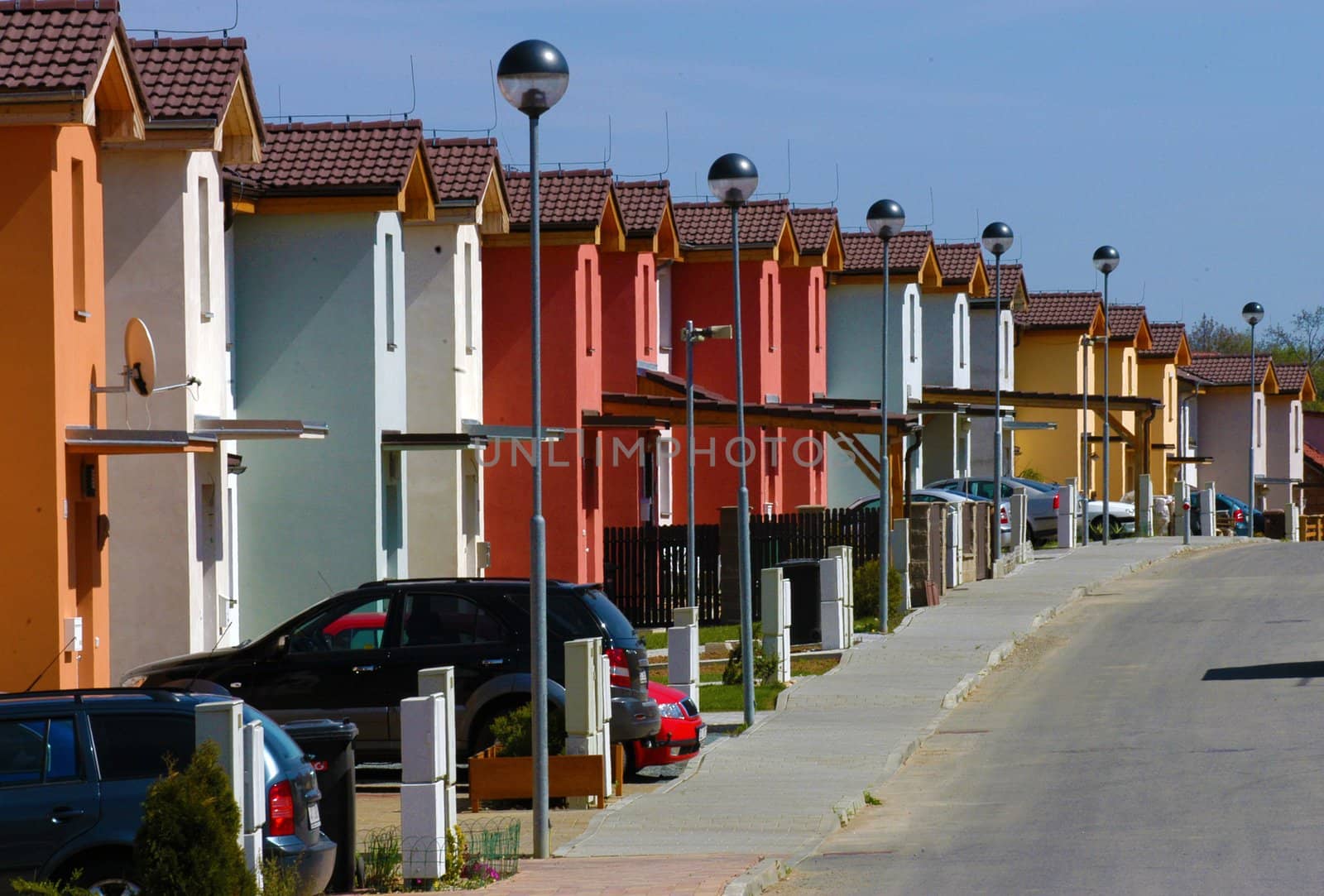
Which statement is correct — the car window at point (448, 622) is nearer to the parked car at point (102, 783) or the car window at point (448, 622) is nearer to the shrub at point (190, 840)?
the parked car at point (102, 783)

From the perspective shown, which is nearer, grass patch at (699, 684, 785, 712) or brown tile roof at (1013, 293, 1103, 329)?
grass patch at (699, 684, 785, 712)

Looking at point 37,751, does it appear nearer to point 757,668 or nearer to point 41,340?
point 41,340

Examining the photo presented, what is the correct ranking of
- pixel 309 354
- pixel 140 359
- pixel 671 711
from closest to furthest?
pixel 671 711 < pixel 140 359 < pixel 309 354

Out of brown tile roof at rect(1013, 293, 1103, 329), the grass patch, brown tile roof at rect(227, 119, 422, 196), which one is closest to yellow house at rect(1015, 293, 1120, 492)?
brown tile roof at rect(1013, 293, 1103, 329)

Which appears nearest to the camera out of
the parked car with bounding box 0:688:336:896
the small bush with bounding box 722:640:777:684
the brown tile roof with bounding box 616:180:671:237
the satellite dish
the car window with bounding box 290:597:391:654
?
the parked car with bounding box 0:688:336:896

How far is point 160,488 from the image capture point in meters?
21.6

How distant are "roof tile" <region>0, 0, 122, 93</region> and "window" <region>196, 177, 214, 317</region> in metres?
4.31

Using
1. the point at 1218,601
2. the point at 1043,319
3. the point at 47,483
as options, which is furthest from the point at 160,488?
the point at 1043,319

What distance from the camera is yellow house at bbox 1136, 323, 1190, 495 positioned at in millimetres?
74250

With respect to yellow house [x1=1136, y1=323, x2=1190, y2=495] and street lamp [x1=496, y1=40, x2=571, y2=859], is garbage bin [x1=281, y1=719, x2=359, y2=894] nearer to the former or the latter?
street lamp [x1=496, y1=40, x2=571, y2=859]

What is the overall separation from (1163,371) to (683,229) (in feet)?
121

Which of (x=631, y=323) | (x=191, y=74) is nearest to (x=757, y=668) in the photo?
(x=191, y=74)

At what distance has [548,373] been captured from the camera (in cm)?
3372

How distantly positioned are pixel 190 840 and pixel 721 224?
3427 cm
